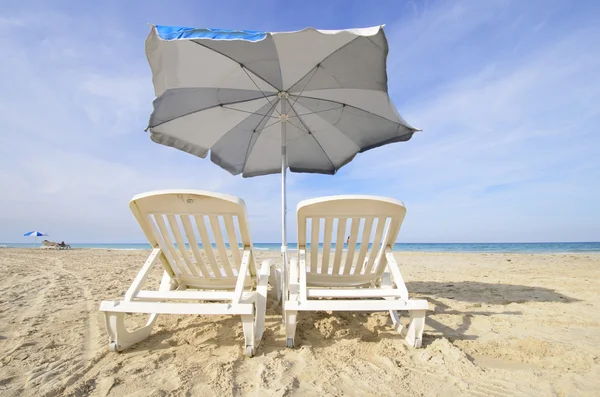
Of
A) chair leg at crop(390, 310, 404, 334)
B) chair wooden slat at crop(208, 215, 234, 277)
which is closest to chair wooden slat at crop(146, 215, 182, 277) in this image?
chair wooden slat at crop(208, 215, 234, 277)

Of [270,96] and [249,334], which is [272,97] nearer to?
[270,96]

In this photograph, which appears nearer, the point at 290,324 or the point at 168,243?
the point at 290,324

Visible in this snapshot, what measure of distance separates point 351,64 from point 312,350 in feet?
8.53

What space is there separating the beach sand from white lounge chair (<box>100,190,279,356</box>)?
0.21 meters

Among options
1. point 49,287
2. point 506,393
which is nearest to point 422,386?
point 506,393

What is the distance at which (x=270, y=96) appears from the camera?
3.57 metres

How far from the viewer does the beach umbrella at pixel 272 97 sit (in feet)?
8.77

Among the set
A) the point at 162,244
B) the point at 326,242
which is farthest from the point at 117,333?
the point at 326,242

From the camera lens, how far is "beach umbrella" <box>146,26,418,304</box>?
267 centimetres

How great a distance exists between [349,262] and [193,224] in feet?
4.65

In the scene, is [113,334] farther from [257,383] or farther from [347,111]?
[347,111]

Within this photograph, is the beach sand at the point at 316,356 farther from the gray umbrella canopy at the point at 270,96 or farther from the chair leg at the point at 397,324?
the gray umbrella canopy at the point at 270,96

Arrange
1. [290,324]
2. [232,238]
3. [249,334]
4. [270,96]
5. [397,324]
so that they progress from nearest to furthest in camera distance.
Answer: [249,334], [290,324], [232,238], [397,324], [270,96]

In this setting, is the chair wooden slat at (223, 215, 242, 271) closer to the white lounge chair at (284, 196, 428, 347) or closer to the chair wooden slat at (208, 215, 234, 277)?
the chair wooden slat at (208, 215, 234, 277)
